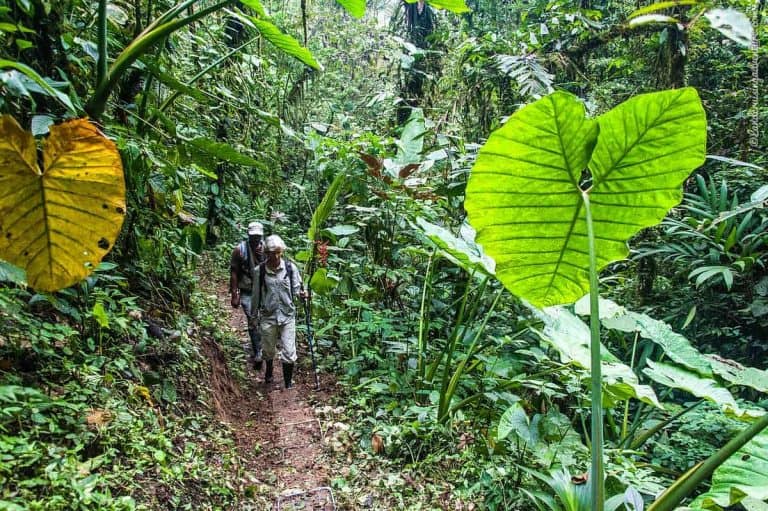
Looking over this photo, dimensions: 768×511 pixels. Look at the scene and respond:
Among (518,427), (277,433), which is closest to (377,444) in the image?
(277,433)

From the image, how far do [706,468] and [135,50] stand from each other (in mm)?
2551

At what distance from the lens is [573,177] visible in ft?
5.08

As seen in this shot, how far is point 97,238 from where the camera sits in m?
1.50

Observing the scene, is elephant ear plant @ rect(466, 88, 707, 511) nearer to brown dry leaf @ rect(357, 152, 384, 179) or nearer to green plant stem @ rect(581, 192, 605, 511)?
green plant stem @ rect(581, 192, 605, 511)

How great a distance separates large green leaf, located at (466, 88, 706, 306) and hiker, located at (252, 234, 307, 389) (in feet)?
9.45

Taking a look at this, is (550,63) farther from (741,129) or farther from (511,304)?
(511,304)

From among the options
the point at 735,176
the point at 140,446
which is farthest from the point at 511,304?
the point at 140,446

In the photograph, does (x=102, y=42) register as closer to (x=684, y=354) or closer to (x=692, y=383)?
(x=692, y=383)

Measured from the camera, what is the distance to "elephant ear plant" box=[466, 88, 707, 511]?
4.59ft

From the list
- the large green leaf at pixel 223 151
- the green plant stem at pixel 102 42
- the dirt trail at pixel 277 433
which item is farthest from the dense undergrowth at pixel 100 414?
the green plant stem at pixel 102 42

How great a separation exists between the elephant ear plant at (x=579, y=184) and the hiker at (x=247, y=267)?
10.7 ft

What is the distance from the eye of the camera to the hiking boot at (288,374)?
4.41 m

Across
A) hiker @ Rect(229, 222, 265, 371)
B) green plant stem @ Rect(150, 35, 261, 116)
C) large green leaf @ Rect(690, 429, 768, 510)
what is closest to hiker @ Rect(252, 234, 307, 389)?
hiker @ Rect(229, 222, 265, 371)

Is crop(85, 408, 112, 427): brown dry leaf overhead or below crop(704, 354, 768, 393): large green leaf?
below
